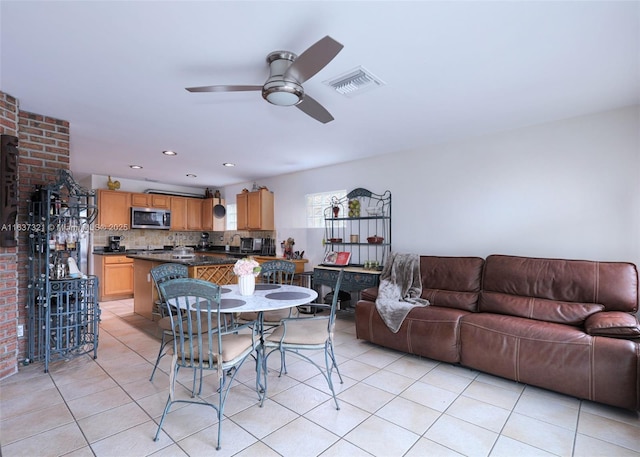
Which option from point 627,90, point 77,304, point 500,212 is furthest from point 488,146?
point 77,304

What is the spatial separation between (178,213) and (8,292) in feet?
14.9

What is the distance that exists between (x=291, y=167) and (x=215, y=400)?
12.7 feet

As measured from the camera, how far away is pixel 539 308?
9.42 ft

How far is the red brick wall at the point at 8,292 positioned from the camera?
2.65 metres

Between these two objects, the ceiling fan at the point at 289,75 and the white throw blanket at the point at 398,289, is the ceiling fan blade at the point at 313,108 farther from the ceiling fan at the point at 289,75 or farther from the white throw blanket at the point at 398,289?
the white throw blanket at the point at 398,289

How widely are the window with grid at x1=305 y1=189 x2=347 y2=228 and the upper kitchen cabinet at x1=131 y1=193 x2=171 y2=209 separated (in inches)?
133

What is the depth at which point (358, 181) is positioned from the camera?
16.2 ft

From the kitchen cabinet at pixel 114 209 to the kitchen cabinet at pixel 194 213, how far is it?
1271 mm

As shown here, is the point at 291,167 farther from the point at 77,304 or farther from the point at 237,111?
the point at 77,304

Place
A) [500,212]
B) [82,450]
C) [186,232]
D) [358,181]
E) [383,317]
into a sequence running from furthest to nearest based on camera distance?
[186,232] → [358,181] → [500,212] → [383,317] → [82,450]

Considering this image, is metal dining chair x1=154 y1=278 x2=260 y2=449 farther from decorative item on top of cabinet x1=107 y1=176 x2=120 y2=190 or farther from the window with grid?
decorative item on top of cabinet x1=107 y1=176 x2=120 y2=190

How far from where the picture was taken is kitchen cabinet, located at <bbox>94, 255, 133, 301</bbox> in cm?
584

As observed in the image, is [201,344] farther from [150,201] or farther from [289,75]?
[150,201]

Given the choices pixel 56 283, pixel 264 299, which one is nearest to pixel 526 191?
pixel 264 299
